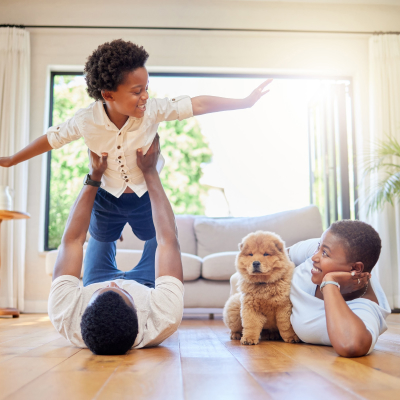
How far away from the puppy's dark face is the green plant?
92.4 inches

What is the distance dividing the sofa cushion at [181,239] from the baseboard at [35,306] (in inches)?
42.9

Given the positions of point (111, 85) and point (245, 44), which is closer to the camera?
point (111, 85)

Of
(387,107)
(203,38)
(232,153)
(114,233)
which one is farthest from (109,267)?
(232,153)

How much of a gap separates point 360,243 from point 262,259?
0.41 m

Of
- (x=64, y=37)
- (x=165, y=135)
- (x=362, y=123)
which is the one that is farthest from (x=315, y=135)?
(x=165, y=135)

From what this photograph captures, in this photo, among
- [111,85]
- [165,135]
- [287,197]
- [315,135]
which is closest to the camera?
[111,85]

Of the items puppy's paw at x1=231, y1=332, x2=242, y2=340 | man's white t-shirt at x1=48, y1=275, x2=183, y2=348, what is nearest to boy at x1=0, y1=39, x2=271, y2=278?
man's white t-shirt at x1=48, y1=275, x2=183, y2=348

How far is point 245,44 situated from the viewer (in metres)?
4.75

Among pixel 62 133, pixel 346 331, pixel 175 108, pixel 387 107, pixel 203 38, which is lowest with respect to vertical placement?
pixel 346 331

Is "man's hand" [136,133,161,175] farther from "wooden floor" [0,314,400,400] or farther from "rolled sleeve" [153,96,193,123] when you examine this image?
"wooden floor" [0,314,400,400]

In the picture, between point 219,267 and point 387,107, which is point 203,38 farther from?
point 219,267

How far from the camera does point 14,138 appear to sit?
441 cm

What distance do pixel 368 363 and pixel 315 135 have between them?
13.5ft

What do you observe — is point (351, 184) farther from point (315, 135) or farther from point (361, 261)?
point (361, 261)
